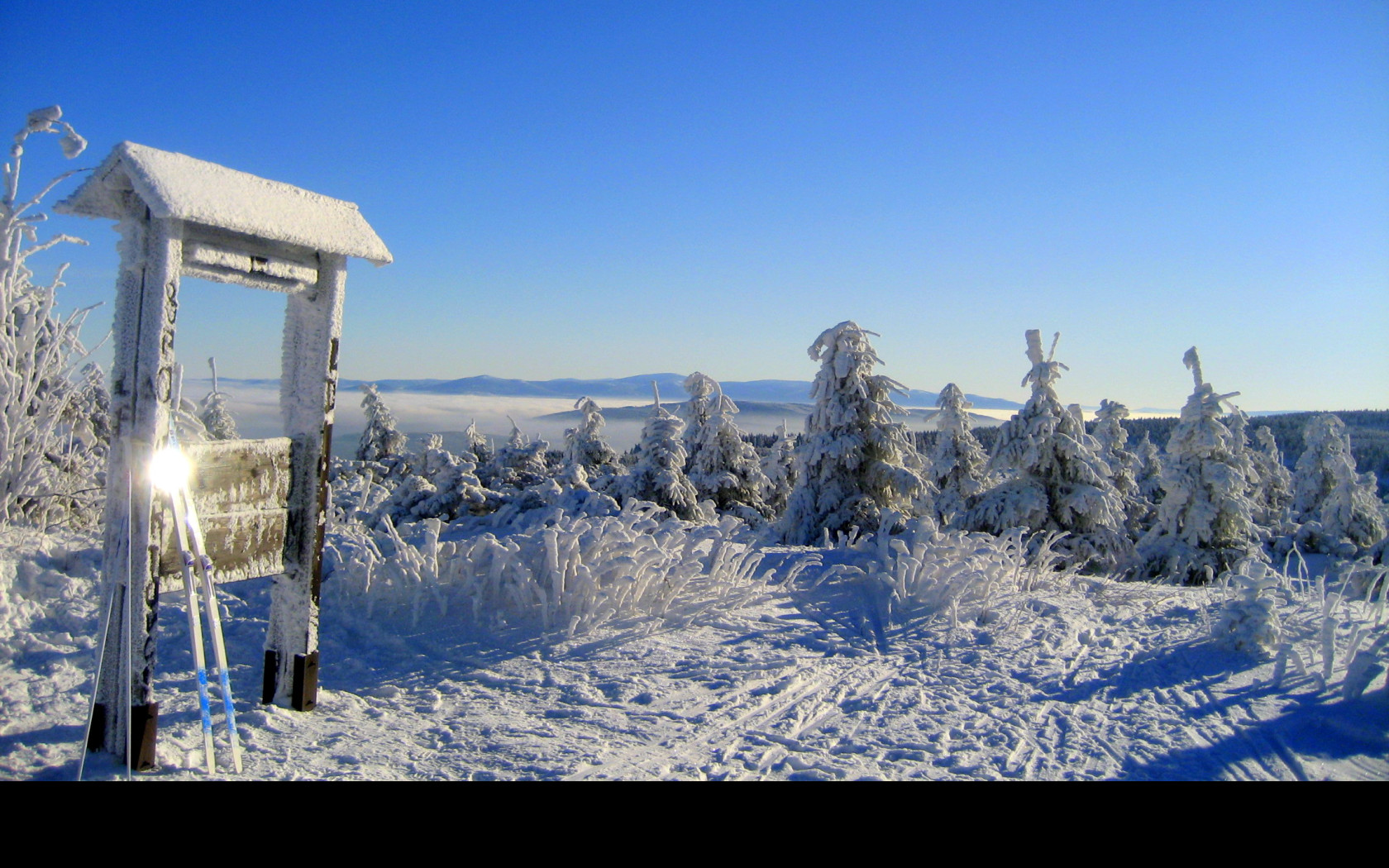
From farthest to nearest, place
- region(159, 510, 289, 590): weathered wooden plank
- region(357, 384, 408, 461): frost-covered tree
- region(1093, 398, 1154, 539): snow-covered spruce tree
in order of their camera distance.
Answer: region(357, 384, 408, 461): frost-covered tree, region(1093, 398, 1154, 539): snow-covered spruce tree, region(159, 510, 289, 590): weathered wooden plank

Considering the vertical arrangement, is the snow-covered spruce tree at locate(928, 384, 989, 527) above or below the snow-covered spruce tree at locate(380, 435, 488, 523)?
above

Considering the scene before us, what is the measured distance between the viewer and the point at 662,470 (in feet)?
59.1

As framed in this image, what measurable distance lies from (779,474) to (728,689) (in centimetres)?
2296

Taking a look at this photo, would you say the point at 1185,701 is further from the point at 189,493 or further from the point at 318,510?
the point at 189,493

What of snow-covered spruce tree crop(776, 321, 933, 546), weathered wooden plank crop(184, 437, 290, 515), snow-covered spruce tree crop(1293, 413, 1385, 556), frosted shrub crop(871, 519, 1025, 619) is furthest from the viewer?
snow-covered spruce tree crop(1293, 413, 1385, 556)

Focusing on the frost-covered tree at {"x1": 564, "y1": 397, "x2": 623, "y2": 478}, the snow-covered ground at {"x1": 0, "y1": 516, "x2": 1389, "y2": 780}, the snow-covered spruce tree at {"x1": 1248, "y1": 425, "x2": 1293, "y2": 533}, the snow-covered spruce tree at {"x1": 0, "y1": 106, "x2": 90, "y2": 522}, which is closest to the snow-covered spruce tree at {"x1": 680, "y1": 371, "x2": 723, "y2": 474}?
the frost-covered tree at {"x1": 564, "y1": 397, "x2": 623, "y2": 478}

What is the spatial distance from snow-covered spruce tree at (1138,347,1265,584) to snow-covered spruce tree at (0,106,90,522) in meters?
18.1

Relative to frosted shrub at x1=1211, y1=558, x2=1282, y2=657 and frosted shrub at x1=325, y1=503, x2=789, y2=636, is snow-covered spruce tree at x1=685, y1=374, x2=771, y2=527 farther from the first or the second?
frosted shrub at x1=1211, y1=558, x2=1282, y2=657

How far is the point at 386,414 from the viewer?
31.8m

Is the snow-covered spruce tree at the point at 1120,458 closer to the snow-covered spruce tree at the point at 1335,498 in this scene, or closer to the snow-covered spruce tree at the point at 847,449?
the snow-covered spruce tree at the point at 1335,498

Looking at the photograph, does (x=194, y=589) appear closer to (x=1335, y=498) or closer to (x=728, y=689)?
(x=728, y=689)

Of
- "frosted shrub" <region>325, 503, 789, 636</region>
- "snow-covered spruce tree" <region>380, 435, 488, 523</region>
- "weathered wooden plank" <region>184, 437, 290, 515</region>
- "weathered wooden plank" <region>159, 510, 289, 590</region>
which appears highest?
"weathered wooden plank" <region>184, 437, 290, 515</region>

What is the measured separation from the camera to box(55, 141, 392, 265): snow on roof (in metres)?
3.02

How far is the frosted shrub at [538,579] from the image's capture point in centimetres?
556
